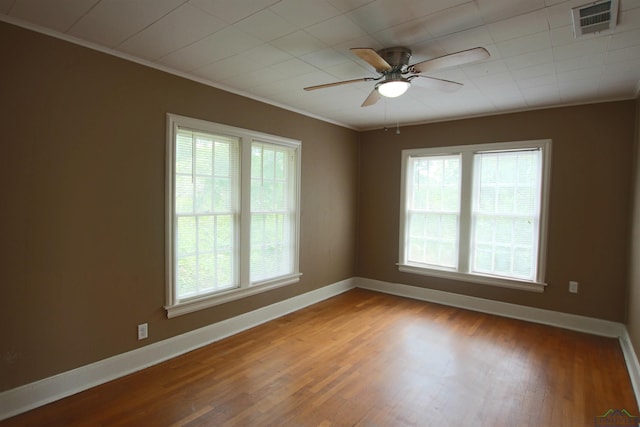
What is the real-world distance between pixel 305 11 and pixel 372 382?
2.70 meters

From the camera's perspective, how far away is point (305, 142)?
4.41 m

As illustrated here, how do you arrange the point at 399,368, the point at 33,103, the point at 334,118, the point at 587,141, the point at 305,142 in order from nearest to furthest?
1. the point at 33,103
2. the point at 399,368
3. the point at 587,141
4. the point at 305,142
5. the point at 334,118

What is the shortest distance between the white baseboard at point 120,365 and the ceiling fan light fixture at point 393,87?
107 inches

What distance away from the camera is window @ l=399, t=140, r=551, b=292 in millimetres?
4055

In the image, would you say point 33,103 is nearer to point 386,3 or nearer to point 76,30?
point 76,30

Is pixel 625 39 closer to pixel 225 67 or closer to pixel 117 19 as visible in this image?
pixel 225 67

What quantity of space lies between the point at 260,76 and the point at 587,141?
3.64 m

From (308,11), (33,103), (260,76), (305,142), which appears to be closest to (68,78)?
(33,103)

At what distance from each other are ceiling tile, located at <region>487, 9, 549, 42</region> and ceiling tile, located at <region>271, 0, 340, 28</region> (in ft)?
3.41

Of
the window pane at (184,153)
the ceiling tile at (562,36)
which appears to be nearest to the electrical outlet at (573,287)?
the ceiling tile at (562,36)

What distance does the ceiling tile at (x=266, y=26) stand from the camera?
6.65ft

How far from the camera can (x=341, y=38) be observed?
2.27 meters

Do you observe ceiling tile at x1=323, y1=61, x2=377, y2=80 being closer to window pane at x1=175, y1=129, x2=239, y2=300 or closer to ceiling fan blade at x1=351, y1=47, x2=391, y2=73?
ceiling fan blade at x1=351, y1=47, x2=391, y2=73

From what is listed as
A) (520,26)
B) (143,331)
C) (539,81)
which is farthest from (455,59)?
(143,331)
